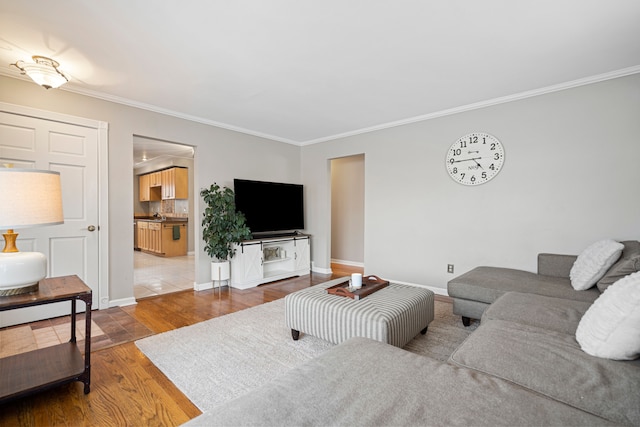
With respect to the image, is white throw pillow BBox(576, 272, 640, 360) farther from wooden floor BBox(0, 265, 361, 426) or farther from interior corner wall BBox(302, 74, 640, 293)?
interior corner wall BBox(302, 74, 640, 293)

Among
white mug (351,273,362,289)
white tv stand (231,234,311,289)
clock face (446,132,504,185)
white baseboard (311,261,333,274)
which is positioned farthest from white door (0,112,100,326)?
clock face (446,132,504,185)

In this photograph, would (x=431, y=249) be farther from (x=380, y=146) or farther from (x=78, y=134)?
(x=78, y=134)

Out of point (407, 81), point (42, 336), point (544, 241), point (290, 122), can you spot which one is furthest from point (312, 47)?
point (42, 336)

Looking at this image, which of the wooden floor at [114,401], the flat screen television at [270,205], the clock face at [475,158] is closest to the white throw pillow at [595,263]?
the clock face at [475,158]

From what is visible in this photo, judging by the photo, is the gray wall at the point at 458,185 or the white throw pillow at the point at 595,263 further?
the gray wall at the point at 458,185

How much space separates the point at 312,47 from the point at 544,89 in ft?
8.66

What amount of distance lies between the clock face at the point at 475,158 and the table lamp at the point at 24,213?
4.01m

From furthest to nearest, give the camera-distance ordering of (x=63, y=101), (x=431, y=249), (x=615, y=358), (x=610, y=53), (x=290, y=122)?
1. (x=290, y=122)
2. (x=431, y=249)
3. (x=63, y=101)
4. (x=610, y=53)
5. (x=615, y=358)

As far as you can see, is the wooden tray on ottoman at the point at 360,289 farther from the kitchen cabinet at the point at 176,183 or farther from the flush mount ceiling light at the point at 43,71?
the kitchen cabinet at the point at 176,183

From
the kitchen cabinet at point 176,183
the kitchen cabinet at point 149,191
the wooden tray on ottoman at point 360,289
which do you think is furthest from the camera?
the kitchen cabinet at point 149,191

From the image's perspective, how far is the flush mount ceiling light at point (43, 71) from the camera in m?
2.68

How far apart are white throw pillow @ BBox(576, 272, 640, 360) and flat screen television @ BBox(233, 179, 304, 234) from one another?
4159mm

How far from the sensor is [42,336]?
278 cm

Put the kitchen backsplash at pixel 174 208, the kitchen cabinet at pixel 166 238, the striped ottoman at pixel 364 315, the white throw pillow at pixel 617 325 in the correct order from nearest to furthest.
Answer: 1. the white throw pillow at pixel 617 325
2. the striped ottoman at pixel 364 315
3. the kitchen cabinet at pixel 166 238
4. the kitchen backsplash at pixel 174 208
